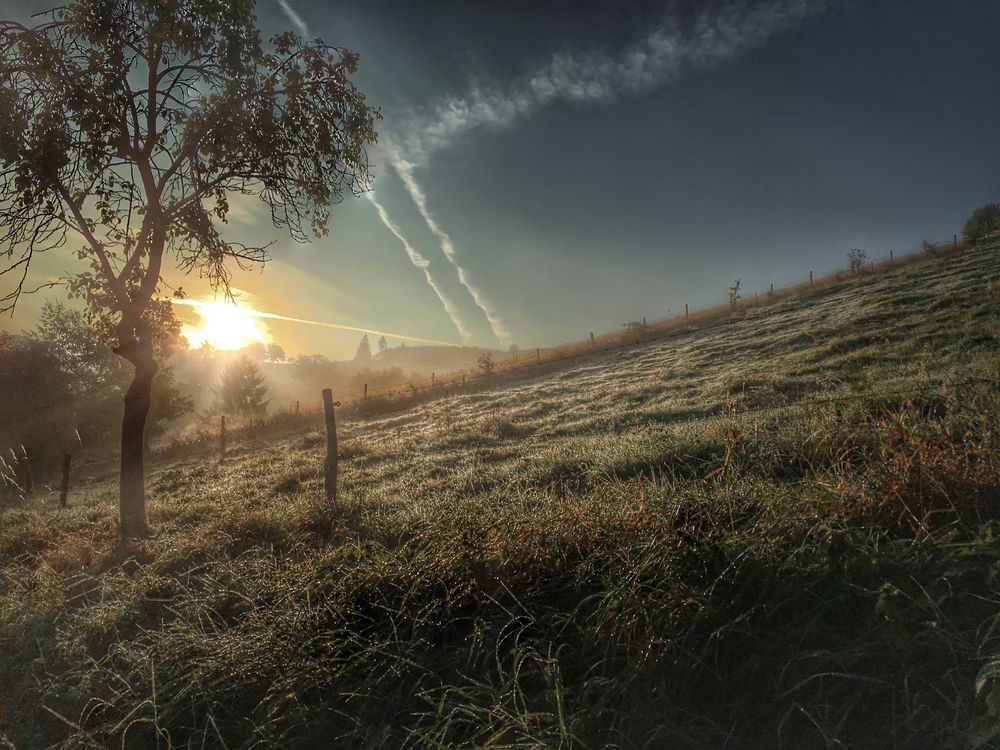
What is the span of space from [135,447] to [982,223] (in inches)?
2493

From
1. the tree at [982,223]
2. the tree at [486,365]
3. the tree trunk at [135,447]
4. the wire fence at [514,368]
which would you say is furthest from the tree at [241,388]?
the tree at [982,223]

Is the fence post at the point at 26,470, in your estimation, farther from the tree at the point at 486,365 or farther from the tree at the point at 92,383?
the tree at the point at 486,365

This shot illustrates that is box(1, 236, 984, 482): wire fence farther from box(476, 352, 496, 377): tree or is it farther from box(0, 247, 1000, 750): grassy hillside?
box(0, 247, 1000, 750): grassy hillside

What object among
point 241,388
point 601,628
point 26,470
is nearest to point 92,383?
point 241,388

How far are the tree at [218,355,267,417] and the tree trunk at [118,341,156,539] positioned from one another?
147 feet

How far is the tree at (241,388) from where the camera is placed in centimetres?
5216

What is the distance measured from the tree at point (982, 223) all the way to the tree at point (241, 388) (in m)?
65.6

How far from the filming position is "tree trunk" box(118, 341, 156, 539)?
9.03 metres

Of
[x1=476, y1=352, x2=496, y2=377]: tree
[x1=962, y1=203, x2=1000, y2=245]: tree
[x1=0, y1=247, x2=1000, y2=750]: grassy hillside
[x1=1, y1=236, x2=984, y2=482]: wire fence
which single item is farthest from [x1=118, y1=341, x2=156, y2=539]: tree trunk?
[x1=962, y1=203, x2=1000, y2=245]: tree

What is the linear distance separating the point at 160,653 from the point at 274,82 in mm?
9929

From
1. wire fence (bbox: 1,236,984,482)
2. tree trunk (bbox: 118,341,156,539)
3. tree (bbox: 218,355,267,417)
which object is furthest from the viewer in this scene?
tree (bbox: 218,355,267,417)

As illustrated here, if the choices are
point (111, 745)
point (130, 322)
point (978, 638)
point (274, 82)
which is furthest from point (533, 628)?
point (274, 82)

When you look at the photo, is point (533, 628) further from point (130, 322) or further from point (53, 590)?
point (130, 322)

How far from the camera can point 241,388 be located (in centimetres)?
5334
